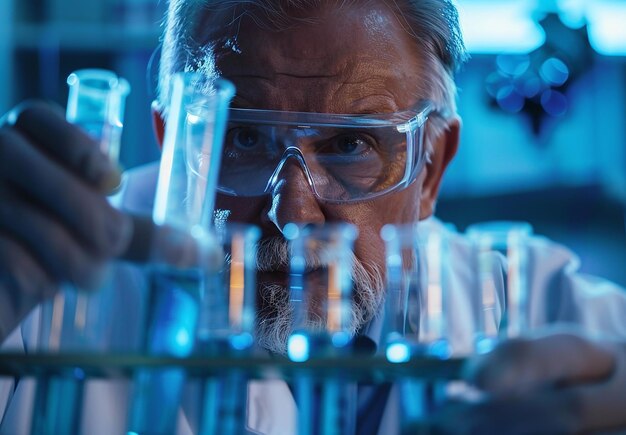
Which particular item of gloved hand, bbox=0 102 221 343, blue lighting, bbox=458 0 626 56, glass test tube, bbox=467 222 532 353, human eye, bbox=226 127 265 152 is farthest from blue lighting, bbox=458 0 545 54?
gloved hand, bbox=0 102 221 343

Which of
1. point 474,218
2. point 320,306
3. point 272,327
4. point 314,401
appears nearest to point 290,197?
point 272,327

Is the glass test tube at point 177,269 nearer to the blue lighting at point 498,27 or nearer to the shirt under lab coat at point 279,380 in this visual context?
the shirt under lab coat at point 279,380

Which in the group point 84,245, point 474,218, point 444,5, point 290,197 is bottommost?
point 84,245

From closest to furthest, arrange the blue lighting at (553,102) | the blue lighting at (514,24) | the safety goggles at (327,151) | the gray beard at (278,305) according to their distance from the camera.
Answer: the gray beard at (278,305) < the safety goggles at (327,151) < the blue lighting at (553,102) < the blue lighting at (514,24)

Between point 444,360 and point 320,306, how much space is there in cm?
25

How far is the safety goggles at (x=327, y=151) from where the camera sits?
1496mm

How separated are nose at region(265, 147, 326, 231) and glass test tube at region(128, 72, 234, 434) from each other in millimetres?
528

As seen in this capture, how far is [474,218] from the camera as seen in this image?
446 centimetres

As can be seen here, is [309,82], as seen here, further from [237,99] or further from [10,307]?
[10,307]

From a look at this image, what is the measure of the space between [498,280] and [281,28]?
2.97 feet

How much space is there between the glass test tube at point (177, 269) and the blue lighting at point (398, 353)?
0.67ft

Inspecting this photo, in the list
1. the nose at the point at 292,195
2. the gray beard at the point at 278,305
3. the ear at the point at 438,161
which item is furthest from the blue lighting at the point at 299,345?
the ear at the point at 438,161

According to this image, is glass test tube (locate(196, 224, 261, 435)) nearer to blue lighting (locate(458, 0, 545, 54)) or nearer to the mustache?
the mustache

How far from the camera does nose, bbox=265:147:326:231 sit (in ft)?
4.76
